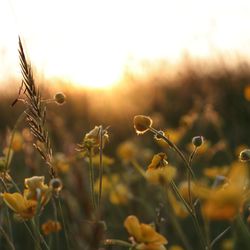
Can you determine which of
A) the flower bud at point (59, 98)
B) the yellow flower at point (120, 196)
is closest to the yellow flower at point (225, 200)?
the flower bud at point (59, 98)

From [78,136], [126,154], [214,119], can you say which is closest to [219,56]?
[78,136]

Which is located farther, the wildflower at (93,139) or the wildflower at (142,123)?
the wildflower at (142,123)

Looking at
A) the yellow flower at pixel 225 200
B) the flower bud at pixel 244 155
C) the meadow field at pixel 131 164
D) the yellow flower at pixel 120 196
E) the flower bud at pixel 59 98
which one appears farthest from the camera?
the yellow flower at pixel 120 196

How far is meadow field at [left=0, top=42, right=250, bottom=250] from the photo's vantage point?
1051 mm

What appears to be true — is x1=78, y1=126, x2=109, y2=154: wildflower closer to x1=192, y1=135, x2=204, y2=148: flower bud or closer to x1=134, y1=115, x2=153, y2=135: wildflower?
x1=134, y1=115, x2=153, y2=135: wildflower

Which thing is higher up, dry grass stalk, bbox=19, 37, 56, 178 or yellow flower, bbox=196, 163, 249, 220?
dry grass stalk, bbox=19, 37, 56, 178

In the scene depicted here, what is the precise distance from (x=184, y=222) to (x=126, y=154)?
0.75 meters

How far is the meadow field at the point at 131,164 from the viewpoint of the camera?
3.45 ft

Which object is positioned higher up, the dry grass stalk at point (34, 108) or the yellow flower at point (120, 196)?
the dry grass stalk at point (34, 108)

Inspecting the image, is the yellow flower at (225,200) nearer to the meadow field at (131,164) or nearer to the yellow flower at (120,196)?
the meadow field at (131,164)

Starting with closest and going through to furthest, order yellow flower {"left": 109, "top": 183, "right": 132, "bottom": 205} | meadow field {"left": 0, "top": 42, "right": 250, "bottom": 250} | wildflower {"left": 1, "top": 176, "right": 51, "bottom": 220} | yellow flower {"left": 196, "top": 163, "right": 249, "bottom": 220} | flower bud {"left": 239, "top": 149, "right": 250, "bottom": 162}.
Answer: yellow flower {"left": 196, "top": 163, "right": 249, "bottom": 220} < meadow field {"left": 0, "top": 42, "right": 250, "bottom": 250} < wildflower {"left": 1, "top": 176, "right": 51, "bottom": 220} < flower bud {"left": 239, "top": 149, "right": 250, "bottom": 162} < yellow flower {"left": 109, "top": 183, "right": 132, "bottom": 205}

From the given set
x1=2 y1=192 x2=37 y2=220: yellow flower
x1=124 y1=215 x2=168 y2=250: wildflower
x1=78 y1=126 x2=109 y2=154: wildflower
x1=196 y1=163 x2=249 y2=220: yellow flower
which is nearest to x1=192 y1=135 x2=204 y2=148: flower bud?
x1=78 y1=126 x2=109 y2=154: wildflower

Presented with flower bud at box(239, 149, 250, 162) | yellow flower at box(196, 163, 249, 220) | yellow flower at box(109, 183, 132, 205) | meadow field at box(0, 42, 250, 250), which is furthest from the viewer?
yellow flower at box(109, 183, 132, 205)

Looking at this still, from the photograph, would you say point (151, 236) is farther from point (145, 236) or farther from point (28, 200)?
point (28, 200)
